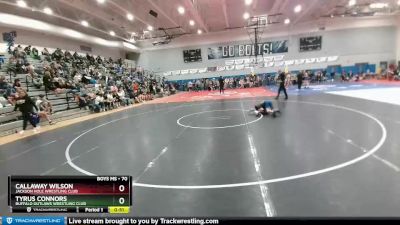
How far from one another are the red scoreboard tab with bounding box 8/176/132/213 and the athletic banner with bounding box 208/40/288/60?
33.0 metres

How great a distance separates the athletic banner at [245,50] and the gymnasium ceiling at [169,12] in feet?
8.01

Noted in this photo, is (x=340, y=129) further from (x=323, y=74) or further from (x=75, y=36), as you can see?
(x=323, y=74)

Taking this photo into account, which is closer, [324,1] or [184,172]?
[184,172]

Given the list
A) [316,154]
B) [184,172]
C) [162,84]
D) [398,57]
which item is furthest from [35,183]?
[398,57]

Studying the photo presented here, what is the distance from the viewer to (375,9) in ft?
89.0

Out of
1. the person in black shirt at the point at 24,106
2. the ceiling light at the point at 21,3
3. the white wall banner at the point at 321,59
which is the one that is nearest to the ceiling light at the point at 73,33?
the ceiling light at the point at 21,3

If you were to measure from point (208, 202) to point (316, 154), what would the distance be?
8.74 ft

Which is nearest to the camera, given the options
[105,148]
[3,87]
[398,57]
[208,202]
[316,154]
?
[208,202]

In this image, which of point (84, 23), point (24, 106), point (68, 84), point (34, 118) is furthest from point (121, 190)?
point (84, 23)

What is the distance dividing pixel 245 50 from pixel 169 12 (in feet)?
45.0

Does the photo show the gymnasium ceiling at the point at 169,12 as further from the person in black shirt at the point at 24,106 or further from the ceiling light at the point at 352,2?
the person in black shirt at the point at 24,106

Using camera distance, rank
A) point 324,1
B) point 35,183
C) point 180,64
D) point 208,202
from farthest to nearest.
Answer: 1. point 180,64
2. point 324,1
3. point 208,202
4. point 35,183

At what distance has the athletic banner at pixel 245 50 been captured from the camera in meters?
33.1

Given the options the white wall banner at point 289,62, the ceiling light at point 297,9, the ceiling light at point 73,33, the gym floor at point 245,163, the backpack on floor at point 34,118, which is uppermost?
the ceiling light at point 297,9
